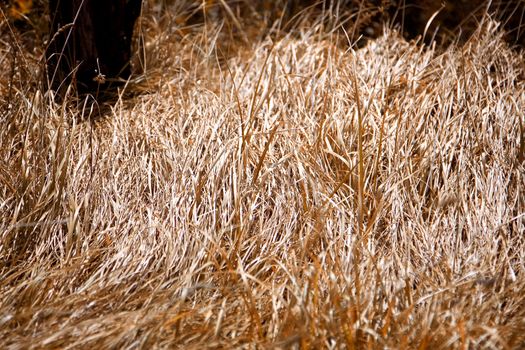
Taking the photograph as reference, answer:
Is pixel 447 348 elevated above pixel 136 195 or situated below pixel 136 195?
above

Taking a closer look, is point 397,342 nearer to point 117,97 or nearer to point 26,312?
point 26,312

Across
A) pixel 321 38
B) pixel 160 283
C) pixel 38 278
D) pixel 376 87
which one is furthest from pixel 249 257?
pixel 321 38

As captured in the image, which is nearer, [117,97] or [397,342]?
[397,342]

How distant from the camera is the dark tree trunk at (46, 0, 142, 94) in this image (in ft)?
7.52

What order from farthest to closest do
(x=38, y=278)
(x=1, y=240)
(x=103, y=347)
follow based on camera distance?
(x=1, y=240) → (x=38, y=278) → (x=103, y=347)

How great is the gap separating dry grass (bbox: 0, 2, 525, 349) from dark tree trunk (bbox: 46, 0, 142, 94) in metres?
0.13

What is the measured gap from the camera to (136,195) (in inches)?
77.9

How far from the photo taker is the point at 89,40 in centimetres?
237

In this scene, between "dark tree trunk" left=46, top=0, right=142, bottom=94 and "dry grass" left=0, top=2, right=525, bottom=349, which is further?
"dark tree trunk" left=46, top=0, right=142, bottom=94

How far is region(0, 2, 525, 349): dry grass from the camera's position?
1.54 metres

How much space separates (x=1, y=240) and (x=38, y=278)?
240 mm

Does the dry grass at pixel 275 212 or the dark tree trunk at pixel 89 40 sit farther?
the dark tree trunk at pixel 89 40

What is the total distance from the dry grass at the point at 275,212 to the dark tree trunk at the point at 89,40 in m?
0.13

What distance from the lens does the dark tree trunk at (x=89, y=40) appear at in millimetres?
2291
